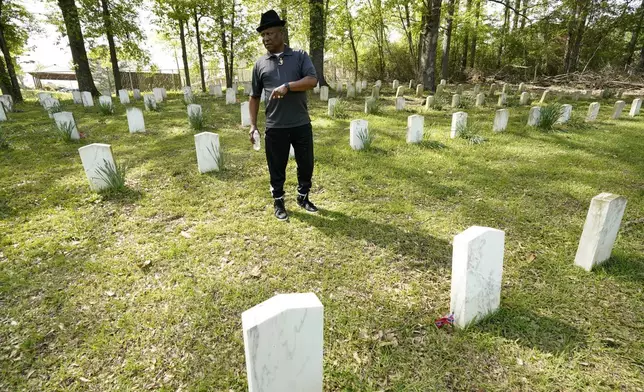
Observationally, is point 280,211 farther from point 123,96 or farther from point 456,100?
point 123,96

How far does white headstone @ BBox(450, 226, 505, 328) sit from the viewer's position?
187 cm

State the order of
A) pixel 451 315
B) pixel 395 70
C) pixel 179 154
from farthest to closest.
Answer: pixel 395 70
pixel 179 154
pixel 451 315

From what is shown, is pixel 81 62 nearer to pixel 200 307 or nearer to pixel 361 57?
pixel 200 307

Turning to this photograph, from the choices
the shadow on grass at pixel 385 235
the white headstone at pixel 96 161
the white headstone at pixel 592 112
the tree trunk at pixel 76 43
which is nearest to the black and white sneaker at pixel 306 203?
the shadow on grass at pixel 385 235

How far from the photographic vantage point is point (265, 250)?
3.08 meters

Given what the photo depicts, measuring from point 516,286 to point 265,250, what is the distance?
221 cm

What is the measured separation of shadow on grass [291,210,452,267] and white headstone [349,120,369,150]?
8.06 ft

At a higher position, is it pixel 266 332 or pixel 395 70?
pixel 395 70

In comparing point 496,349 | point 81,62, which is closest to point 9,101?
point 81,62

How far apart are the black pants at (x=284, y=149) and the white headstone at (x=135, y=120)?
5601 millimetres

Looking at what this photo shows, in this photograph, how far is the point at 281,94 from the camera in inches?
110

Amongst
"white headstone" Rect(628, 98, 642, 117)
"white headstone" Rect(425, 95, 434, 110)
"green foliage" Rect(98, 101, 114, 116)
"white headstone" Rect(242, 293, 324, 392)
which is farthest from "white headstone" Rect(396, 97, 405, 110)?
"white headstone" Rect(242, 293, 324, 392)

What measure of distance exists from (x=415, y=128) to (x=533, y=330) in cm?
480

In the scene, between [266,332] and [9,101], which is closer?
[266,332]
